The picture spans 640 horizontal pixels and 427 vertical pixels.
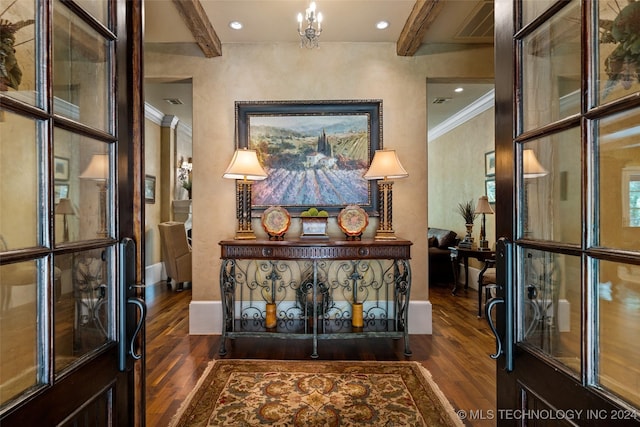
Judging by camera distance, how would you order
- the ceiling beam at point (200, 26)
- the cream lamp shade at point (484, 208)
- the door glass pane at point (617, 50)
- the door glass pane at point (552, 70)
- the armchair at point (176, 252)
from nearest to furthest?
1. the door glass pane at point (617, 50)
2. the door glass pane at point (552, 70)
3. the ceiling beam at point (200, 26)
4. the cream lamp shade at point (484, 208)
5. the armchair at point (176, 252)

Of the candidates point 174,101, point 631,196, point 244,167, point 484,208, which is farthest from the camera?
point 174,101

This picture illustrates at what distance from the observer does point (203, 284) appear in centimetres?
330

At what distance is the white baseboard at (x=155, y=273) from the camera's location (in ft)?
18.0

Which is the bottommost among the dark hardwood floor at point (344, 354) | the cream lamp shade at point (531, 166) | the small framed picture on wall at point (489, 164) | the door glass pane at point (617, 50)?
the dark hardwood floor at point (344, 354)

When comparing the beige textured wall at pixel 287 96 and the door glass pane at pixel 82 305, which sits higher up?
the beige textured wall at pixel 287 96

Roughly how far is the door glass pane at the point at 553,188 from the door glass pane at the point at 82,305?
125 cm

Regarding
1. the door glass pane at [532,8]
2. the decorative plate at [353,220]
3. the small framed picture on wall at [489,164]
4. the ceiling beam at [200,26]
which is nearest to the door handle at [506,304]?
the door glass pane at [532,8]

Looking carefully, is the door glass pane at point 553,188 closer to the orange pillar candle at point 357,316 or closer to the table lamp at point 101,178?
the table lamp at point 101,178

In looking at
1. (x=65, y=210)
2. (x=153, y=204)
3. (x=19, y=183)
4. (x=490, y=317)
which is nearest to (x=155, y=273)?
(x=153, y=204)

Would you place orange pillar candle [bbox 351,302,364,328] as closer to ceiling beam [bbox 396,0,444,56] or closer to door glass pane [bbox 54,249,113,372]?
door glass pane [bbox 54,249,113,372]

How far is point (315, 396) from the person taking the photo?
213 cm

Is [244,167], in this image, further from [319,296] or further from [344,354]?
[344,354]

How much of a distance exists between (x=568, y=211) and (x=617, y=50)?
0.36m

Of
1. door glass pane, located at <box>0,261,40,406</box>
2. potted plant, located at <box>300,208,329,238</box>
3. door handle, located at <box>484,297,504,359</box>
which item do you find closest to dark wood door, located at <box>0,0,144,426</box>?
door glass pane, located at <box>0,261,40,406</box>
